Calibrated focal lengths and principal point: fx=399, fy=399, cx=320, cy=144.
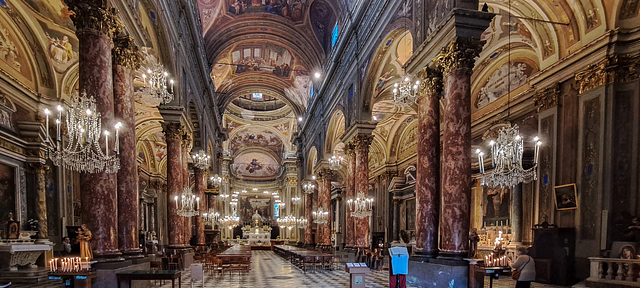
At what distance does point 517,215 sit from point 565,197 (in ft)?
9.23

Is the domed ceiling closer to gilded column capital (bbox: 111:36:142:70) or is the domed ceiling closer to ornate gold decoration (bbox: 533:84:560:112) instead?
ornate gold decoration (bbox: 533:84:560:112)

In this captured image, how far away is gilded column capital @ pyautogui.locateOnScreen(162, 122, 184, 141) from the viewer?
14227 millimetres

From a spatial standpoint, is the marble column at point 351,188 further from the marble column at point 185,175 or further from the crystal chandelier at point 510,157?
the crystal chandelier at point 510,157

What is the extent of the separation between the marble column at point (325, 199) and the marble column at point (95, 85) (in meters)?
16.6

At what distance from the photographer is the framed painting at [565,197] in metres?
10.2

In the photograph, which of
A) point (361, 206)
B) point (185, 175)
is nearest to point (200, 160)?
point (185, 175)

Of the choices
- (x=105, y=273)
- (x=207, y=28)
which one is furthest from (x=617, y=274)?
(x=207, y=28)

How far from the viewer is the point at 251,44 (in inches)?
1051

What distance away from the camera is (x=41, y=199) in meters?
13.4

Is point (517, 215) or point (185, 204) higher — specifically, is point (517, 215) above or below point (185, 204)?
below

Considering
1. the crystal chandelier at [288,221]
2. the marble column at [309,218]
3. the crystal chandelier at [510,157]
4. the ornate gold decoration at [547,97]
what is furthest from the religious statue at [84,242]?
the crystal chandelier at [288,221]

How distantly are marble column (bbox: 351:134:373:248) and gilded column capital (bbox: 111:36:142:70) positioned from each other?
936cm

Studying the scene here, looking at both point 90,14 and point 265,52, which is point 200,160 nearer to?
→ point 90,14

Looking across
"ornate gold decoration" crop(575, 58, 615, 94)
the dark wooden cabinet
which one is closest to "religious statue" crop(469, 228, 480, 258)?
the dark wooden cabinet
